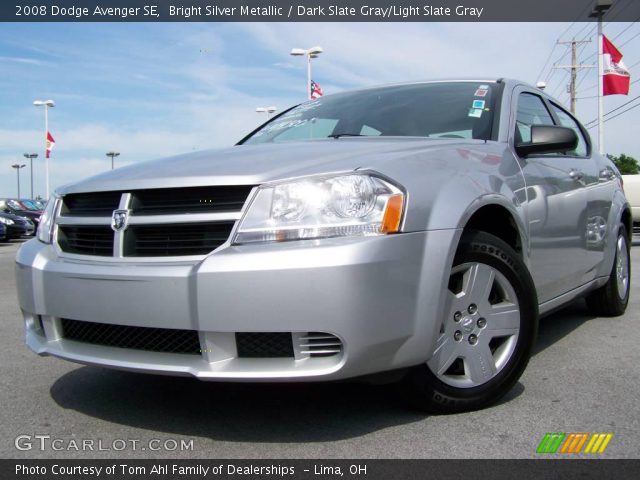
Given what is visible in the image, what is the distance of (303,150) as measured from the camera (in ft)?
9.95

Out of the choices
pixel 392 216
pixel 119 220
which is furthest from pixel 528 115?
pixel 119 220

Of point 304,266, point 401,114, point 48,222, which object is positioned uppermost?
point 401,114

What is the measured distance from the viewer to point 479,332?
2957mm

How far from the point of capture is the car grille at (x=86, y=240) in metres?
2.82

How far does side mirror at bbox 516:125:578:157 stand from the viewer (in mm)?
3502

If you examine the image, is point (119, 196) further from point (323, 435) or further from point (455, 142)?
point (455, 142)

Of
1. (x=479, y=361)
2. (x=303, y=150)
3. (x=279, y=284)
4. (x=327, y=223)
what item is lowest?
(x=479, y=361)

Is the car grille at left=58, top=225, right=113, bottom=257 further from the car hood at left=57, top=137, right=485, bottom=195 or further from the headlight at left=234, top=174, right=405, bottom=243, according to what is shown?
the headlight at left=234, top=174, right=405, bottom=243

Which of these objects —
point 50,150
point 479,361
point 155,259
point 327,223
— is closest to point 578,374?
point 479,361

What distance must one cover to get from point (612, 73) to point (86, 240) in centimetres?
2318

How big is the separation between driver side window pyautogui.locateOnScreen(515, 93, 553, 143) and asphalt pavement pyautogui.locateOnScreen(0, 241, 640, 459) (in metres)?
1.27

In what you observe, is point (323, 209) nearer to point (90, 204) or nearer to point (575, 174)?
point (90, 204)

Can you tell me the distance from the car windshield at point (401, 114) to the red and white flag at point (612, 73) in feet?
68.4
